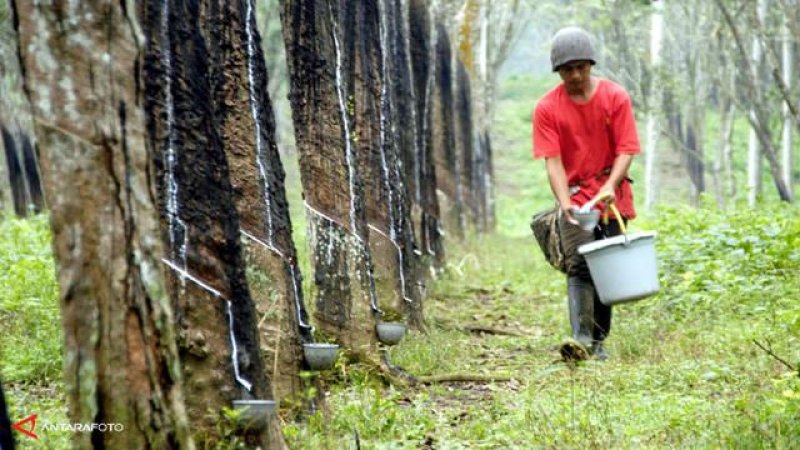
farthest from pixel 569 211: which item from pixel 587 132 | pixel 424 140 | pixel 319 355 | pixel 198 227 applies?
pixel 424 140

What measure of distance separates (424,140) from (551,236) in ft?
23.8

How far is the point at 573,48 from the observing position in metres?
7.77

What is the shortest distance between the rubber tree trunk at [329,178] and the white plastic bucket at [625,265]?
4.54 feet

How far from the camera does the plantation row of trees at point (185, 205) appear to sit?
3.56m

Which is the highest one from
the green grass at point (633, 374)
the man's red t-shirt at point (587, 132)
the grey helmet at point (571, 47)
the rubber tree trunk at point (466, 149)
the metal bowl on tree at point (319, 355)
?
the rubber tree trunk at point (466, 149)

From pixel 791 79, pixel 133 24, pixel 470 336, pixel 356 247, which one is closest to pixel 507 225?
pixel 791 79

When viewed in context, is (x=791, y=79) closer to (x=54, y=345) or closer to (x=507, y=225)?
(x=507, y=225)

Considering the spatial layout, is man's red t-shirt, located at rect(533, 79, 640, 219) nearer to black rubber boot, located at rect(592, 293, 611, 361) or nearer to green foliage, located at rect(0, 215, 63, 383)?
black rubber boot, located at rect(592, 293, 611, 361)

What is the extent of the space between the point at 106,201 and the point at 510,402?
11.2ft

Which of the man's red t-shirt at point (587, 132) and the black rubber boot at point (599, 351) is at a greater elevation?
the man's red t-shirt at point (587, 132)

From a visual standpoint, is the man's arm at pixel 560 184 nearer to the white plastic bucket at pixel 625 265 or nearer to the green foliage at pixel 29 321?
the white plastic bucket at pixel 625 265

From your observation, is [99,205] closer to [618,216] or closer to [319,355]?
[319,355]

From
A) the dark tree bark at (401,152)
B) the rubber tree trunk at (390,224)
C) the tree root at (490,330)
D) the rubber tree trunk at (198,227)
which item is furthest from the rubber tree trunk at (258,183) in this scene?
the tree root at (490,330)

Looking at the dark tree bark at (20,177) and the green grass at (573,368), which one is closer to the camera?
the green grass at (573,368)
